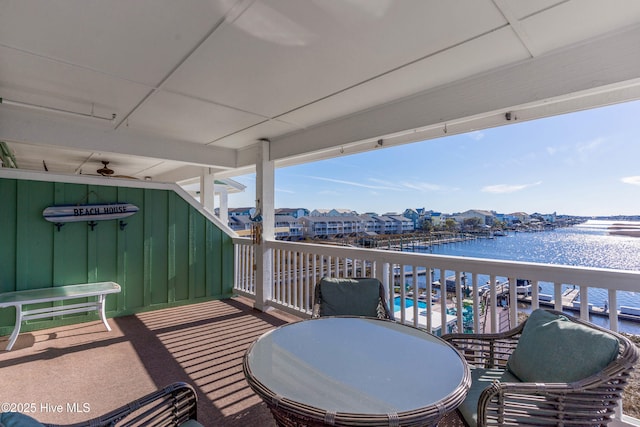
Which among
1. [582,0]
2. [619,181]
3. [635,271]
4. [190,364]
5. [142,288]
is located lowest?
[190,364]

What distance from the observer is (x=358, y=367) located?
1.50m

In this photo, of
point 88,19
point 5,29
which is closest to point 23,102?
point 5,29

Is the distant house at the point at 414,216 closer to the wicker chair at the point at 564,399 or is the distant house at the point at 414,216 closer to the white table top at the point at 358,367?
the white table top at the point at 358,367

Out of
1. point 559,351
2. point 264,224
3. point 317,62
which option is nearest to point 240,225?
point 264,224

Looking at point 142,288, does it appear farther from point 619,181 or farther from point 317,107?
point 619,181

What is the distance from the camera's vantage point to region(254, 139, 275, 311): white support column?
15.0 ft

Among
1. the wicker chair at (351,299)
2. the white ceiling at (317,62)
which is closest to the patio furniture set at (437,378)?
the wicker chair at (351,299)

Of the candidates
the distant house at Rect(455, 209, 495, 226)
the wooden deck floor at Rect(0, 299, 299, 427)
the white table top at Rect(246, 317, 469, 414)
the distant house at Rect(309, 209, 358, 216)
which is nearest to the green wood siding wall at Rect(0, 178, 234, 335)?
the wooden deck floor at Rect(0, 299, 299, 427)

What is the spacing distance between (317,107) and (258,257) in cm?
249

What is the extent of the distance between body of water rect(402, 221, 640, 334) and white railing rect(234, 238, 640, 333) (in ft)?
0.19

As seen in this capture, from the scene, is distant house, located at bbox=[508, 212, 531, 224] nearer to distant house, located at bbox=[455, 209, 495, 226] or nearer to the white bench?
distant house, located at bbox=[455, 209, 495, 226]

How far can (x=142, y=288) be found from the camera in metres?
4.52

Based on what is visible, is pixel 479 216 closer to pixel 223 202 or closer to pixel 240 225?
pixel 240 225

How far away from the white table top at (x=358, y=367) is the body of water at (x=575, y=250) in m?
1.10
